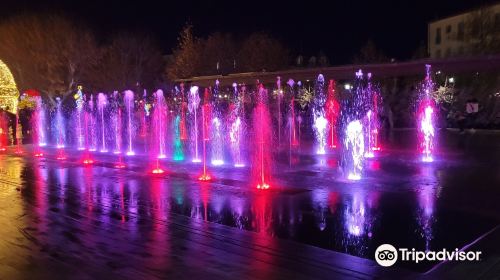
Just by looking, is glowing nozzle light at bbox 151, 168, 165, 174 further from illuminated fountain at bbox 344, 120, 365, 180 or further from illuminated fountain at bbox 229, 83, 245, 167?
illuminated fountain at bbox 344, 120, 365, 180

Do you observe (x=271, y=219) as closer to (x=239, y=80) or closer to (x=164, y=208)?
(x=164, y=208)

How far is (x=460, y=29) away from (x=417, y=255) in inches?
1550

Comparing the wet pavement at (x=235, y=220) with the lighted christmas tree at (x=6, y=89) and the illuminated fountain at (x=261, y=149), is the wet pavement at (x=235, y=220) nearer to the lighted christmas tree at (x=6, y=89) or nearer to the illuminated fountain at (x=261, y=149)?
the illuminated fountain at (x=261, y=149)

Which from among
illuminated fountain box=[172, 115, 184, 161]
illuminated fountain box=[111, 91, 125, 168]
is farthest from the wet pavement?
illuminated fountain box=[172, 115, 184, 161]

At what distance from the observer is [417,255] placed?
17.0 ft

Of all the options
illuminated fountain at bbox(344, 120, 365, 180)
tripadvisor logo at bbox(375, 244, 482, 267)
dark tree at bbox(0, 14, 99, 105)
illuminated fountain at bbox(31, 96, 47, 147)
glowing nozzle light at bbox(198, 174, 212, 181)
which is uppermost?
dark tree at bbox(0, 14, 99, 105)

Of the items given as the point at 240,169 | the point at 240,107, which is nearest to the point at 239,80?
the point at 240,107

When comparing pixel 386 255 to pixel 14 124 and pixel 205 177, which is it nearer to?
pixel 205 177

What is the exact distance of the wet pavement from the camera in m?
5.15

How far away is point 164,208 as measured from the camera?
8.02 metres

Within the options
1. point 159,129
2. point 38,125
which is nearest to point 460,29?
point 159,129

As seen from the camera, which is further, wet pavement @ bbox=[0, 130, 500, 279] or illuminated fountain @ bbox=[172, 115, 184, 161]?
illuminated fountain @ bbox=[172, 115, 184, 161]

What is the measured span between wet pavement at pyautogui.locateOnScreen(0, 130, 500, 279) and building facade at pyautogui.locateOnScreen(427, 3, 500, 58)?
77.9 ft

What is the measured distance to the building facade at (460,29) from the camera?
34.1 meters
